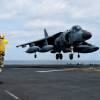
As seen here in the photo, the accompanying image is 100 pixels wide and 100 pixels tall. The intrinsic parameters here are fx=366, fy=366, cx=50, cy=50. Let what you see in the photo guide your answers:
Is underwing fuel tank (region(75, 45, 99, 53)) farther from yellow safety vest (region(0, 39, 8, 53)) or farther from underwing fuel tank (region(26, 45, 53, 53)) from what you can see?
yellow safety vest (region(0, 39, 8, 53))

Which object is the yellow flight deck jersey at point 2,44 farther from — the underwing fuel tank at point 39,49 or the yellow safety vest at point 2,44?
the underwing fuel tank at point 39,49

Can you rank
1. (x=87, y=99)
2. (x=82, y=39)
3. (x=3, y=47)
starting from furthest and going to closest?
(x=82, y=39)
(x=3, y=47)
(x=87, y=99)

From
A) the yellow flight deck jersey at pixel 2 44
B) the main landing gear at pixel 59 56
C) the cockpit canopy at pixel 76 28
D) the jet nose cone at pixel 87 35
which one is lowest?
the yellow flight deck jersey at pixel 2 44

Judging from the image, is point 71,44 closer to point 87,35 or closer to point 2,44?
point 87,35

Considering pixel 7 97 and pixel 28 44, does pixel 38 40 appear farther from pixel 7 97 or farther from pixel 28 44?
pixel 7 97

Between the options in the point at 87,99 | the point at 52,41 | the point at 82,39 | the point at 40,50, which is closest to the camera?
the point at 87,99

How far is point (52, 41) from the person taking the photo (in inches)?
2557

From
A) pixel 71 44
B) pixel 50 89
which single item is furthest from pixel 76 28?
pixel 50 89

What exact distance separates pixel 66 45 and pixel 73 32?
2213 mm

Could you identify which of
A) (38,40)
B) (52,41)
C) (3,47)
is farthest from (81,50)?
(3,47)

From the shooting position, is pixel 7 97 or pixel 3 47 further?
pixel 3 47

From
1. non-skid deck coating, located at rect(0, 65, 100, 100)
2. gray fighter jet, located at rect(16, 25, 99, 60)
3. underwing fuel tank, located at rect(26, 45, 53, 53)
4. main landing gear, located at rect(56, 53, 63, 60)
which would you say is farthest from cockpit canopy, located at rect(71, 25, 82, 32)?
non-skid deck coating, located at rect(0, 65, 100, 100)

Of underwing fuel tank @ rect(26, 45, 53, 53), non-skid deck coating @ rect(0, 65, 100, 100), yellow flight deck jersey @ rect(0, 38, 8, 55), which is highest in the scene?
underwing fuel tank @ rect(26, 45, 53, 53)

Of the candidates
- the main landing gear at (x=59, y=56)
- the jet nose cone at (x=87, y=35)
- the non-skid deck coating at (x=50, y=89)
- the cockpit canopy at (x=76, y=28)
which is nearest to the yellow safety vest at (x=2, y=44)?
the non-skid deck coating at (x=50, y=89)
